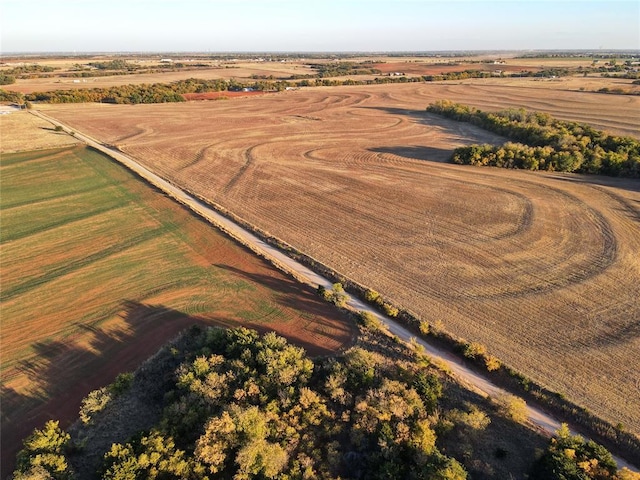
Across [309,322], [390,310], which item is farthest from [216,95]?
[390,310]

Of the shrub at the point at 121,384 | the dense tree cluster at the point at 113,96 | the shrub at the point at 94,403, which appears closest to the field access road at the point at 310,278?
the shrub at the point at 121,384

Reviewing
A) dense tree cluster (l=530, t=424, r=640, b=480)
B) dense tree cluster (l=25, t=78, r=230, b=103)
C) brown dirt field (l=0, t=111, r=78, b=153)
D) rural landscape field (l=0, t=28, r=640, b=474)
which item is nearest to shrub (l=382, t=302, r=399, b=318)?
rural landscape field (l=0, t=28, r=640, b=474)

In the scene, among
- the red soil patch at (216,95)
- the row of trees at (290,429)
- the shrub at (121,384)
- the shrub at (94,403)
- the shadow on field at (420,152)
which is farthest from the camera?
the red soil patch at (216,95)

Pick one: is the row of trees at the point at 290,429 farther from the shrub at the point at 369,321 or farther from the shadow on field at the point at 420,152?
the shadow on field at the point at 420,152

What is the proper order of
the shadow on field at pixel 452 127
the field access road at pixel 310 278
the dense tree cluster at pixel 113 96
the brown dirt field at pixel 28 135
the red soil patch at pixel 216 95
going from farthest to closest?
the red soil patch at pixel 216 95
the dense tree cluster at pixel 113 96
the shadow on field at pixel 452 127
the brown dirt field at pixel 28 135
the field access road at pixel 310 278

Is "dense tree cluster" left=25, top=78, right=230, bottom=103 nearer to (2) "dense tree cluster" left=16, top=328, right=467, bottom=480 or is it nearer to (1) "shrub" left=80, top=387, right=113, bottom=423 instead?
(1) "shrub" left=80, top=387, right=113, bottom=423

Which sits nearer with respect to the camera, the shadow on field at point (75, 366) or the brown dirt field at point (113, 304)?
the shadow on field at point (75, 366)

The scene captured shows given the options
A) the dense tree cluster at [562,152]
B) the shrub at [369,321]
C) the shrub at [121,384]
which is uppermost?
the dense tree cluster at [562,152]
